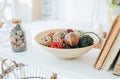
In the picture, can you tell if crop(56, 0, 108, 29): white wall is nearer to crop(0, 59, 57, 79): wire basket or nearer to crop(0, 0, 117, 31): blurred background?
crop(0, 0, 117, 31): blurred background

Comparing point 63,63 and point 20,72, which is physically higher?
point 63,63

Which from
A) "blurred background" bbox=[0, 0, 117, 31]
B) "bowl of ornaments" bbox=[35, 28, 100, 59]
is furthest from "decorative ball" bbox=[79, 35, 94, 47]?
"blurred background" bbox=[0, 0, 117, 31]

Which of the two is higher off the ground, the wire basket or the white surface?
the white surface

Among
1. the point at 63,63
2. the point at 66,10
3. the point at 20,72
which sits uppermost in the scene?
the point at 63,63

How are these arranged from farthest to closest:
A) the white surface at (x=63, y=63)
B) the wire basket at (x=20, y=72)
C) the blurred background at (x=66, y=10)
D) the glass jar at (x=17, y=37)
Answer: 1. the blurred background at (x=66, y=10)
2. the wire basket at (x=20, y=72)
3. the glass jar at (x=17, y=37)
4. the white surface at (x=63, y=63)

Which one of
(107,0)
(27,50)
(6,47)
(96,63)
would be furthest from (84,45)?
(107,0)

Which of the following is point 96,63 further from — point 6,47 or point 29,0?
point 29,0

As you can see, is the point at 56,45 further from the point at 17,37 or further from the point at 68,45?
the point at 17,37

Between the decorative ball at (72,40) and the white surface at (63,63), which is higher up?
the decorative ball at (72,40)

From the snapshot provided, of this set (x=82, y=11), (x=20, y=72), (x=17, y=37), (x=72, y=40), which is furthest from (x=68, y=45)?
(x=82, y=11)

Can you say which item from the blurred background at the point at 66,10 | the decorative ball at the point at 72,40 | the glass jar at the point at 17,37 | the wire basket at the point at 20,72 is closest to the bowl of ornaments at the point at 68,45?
the decorative ball at the point at 72,40

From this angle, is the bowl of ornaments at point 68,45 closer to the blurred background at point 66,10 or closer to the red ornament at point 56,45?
the red ornament at point 56,45

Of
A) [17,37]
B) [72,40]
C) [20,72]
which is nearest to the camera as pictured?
[72,40]

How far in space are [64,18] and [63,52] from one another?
5.72 feet
